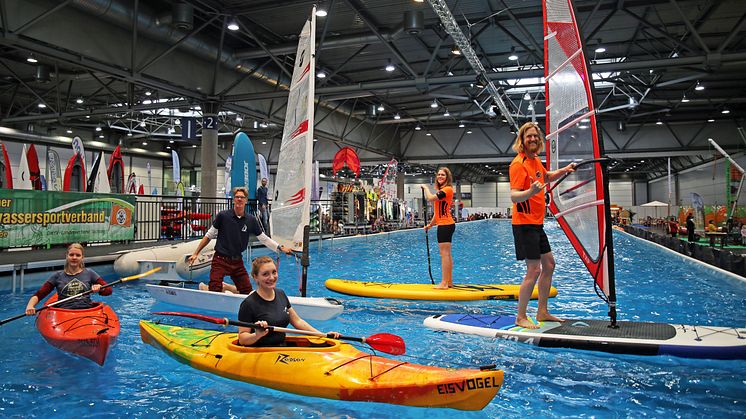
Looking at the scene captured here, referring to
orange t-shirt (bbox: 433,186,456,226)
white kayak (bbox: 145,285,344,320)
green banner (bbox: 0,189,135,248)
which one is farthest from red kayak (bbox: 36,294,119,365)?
green banner (bbox: 0,189,135,248)

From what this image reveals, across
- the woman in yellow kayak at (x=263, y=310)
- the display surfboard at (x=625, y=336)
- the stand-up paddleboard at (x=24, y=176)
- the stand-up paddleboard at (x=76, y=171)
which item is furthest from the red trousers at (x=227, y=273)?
the stand-up paddleboard at (x=24, y=176)

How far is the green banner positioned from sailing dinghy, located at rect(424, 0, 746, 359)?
848cm

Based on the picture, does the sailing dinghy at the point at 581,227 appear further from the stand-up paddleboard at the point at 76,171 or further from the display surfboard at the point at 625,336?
the stand-up paddleboard at the point at 76,171

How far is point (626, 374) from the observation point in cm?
389

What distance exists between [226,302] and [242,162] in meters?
7.37

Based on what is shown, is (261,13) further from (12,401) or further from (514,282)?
(12,401)

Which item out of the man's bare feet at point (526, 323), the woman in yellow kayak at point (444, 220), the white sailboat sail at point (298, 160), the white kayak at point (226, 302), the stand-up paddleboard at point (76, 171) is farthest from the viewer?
the stand-up paddleboard at point (76, 171)

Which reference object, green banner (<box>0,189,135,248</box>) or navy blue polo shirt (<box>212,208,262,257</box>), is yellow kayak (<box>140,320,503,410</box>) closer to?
navy blue polo shirt (<box>212,208,262,257</box>)

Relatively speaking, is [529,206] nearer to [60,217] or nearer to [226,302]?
[226,302]

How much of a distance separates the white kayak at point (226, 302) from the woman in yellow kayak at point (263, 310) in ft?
5.13

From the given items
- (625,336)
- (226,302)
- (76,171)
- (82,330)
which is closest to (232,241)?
(226,302)

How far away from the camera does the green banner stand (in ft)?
30.4

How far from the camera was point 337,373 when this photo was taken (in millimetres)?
3232

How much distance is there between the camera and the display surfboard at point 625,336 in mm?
3946
